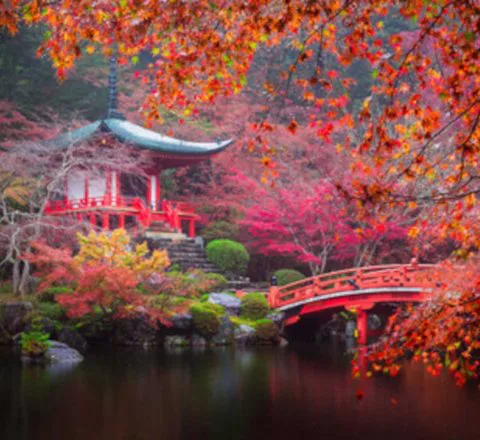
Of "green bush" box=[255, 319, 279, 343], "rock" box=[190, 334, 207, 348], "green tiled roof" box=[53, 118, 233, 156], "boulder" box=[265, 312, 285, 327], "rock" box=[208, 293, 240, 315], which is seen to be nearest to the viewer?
"rock" box=[190, 334, 207, 348]

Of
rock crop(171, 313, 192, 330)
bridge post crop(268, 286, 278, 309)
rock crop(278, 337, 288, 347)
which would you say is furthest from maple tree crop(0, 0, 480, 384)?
bridge post crop(268, 286, 278, 309)

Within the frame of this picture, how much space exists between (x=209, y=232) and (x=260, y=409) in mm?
13691

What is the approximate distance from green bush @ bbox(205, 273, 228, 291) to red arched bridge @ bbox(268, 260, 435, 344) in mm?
1613

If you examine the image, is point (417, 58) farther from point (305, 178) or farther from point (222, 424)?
point (305, 178)

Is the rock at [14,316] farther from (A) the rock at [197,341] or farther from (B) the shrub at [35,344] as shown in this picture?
→ (A) the rock at [197,341]

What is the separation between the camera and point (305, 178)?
22.4 meters

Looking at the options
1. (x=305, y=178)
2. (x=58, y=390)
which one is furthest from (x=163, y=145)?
(x=58, y=390)

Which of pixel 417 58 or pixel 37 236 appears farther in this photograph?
pixel 37 236

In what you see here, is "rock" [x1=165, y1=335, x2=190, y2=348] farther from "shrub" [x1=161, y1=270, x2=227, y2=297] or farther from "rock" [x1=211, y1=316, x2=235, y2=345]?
"shrub" [x1=161, y1=270, x2=227, y2=297]

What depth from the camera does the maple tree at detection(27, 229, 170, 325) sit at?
562 inches

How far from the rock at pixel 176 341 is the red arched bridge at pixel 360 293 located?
9.42ft

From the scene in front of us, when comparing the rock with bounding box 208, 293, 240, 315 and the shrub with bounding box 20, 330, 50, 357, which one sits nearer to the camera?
the shrub with bounding box 20, 330, 50, 357

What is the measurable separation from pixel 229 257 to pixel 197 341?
4.65 meters

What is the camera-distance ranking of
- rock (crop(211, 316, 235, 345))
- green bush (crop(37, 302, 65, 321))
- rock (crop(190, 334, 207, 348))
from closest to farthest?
green bush (crop(37, 302, 65, 321))
rock (crop(190, 334, 207, 348))
rock (crop(211, 316, 235, 345))
